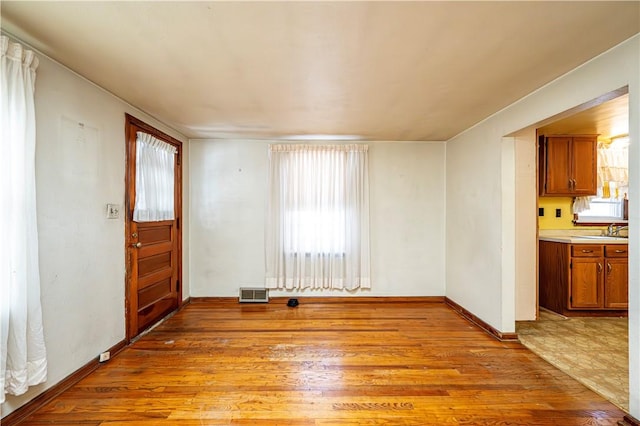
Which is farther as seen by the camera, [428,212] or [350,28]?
[428,212]

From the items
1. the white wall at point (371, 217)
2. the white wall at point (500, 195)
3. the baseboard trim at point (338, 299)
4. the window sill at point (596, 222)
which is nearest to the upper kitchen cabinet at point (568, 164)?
the window sill at point (596, 222)

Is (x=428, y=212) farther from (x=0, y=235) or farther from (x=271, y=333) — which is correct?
(x=0, y=235)

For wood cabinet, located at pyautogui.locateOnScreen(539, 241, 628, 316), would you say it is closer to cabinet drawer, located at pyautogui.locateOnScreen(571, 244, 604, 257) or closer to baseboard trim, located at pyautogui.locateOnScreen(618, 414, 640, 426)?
cabinet drawer, located at pyautogui.locateOnScreen(571, 244, 604, 257)

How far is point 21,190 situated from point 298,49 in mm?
1905

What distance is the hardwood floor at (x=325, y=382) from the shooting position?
6.19 ft

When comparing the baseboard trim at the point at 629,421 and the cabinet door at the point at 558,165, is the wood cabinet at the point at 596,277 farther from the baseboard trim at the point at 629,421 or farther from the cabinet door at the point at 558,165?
the baseboard trim at the point at 629,421

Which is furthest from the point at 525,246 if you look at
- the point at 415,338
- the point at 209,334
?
the point at 209,334

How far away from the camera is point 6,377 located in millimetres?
1666

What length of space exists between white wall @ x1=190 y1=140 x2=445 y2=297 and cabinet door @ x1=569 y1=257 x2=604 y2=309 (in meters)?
1.56

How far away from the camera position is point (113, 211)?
8.68ft

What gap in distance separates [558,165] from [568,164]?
0.14 m

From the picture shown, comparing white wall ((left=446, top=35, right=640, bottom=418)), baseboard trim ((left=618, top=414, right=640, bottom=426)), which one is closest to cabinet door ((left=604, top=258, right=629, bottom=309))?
white wall ((left=446, top=35, right=640, bottom=418))

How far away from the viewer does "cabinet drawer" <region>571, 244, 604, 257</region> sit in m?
3.56

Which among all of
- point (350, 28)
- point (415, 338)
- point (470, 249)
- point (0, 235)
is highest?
point (350, 28)
